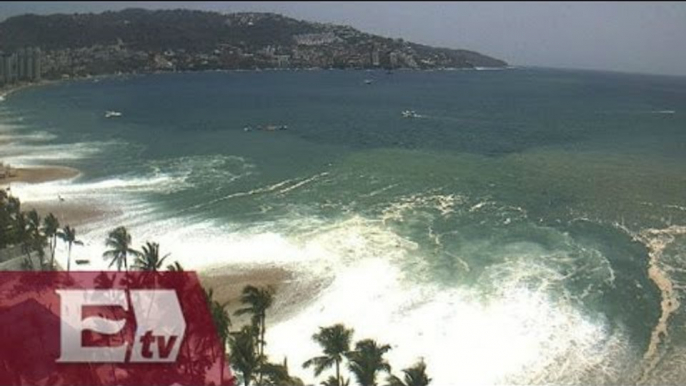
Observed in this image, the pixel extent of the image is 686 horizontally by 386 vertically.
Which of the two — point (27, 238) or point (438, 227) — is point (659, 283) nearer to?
point (438, 227)

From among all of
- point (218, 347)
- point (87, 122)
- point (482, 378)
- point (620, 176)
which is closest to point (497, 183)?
point (620, 176)

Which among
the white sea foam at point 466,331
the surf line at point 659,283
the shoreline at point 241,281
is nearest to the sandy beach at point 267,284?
the shoreline at point 241,281

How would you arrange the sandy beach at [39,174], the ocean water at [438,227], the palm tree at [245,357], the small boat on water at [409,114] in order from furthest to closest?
the small boat on water at [409,114]
the sandy beach at [39,174]
the ocean water at [438,227]
the palm tree at [245,357]

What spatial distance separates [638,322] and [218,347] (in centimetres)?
3008

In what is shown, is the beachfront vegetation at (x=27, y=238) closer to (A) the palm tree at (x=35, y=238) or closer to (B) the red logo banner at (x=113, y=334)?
(A) the palm tree at (x=35, y=238)

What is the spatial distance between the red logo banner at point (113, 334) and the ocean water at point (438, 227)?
270 inches

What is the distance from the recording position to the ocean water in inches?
1722

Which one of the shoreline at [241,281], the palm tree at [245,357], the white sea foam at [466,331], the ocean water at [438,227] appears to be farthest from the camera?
the shoreline at [241,281]

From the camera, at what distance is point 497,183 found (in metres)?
86.9

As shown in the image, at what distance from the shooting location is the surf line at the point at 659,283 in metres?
42.3

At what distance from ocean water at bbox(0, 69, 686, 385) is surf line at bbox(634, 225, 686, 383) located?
0.16 m

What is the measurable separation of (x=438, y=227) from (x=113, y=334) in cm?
3735

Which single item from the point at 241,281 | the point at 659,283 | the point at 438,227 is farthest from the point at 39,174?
the point at 659,283

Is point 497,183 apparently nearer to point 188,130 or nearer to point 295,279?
point 295,279
